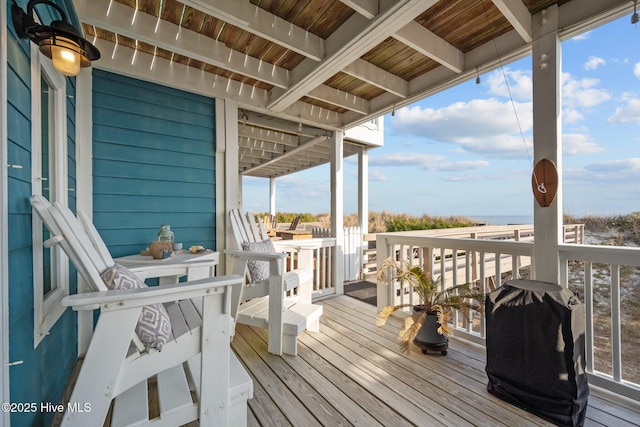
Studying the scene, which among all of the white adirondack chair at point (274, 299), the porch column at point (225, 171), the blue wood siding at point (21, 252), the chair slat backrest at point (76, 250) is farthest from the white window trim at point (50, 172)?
the porch column at point (225, 171)

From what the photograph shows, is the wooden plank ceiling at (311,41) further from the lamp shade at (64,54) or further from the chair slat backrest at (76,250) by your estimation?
the chair slat backrest at (76,250)

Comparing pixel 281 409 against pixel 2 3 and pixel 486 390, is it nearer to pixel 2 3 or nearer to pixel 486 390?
pixel 486 390

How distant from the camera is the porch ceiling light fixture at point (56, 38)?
1050 millimetres

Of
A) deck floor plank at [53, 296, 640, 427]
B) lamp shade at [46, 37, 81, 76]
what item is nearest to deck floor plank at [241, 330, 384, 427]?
deck floor plank at [53, 296, 640, 427]

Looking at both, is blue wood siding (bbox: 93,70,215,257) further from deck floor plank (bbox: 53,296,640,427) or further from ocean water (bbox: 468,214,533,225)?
ocean water (bbox: 468,214,533,225)

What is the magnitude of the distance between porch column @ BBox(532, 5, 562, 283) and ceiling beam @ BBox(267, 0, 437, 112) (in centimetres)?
97

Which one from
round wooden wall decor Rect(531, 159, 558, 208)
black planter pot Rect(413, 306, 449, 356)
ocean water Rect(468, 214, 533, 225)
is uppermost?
round wooden wall decor Rect(531, 159, 558, 208)

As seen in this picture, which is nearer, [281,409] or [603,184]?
[281,409]

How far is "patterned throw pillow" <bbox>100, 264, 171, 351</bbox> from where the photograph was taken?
3.72ft

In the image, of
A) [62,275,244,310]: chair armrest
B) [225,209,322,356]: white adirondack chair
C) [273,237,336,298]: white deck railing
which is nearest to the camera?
[62,275,244,310]: chair armrest

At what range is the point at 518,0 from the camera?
1.85 meters

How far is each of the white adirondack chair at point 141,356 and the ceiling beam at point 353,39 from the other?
1889 mm

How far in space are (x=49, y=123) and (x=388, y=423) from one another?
257 centimetres

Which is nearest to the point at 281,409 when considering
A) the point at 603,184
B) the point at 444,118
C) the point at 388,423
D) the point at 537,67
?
the point at 388,423
